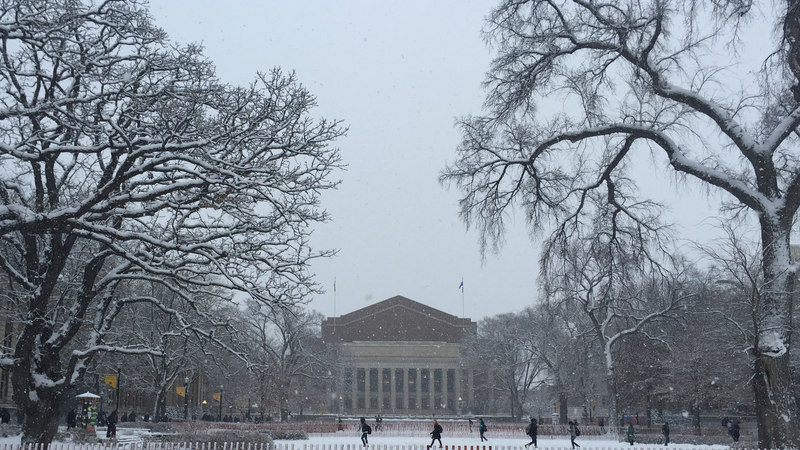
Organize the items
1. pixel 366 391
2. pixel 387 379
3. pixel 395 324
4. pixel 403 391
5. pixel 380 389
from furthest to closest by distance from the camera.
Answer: pixel 395 324
pixel 387 379
pixel 403 391
pixel 366 391
pixel 380 389

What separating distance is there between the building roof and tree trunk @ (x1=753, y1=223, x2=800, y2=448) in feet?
293

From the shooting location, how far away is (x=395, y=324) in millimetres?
103000

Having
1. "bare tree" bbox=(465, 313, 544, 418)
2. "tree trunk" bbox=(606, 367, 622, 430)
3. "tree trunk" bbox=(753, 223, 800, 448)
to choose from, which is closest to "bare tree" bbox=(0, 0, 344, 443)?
"tree trunk" bbox=(753, 223, 800, 448)

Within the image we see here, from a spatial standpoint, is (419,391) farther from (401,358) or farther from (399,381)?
(401,358)

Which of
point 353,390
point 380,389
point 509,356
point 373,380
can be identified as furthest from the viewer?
point 373,380

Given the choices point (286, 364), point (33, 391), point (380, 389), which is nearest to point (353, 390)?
point (380, 389)

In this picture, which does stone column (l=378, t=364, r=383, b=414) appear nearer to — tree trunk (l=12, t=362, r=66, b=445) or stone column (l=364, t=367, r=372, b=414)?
stone column (l=364, t=367, r=372, b=414)

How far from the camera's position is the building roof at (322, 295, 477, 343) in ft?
337

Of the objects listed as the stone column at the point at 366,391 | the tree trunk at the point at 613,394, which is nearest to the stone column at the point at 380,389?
the stone column at the point at 366,391

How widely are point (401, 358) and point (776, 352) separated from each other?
288 feet

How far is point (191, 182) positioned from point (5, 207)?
11.3 feet

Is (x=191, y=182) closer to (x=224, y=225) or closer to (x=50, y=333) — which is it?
(x=224, y=225)

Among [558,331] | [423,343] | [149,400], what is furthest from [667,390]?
[423,343]

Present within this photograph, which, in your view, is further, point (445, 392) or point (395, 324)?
point (395, 324)
